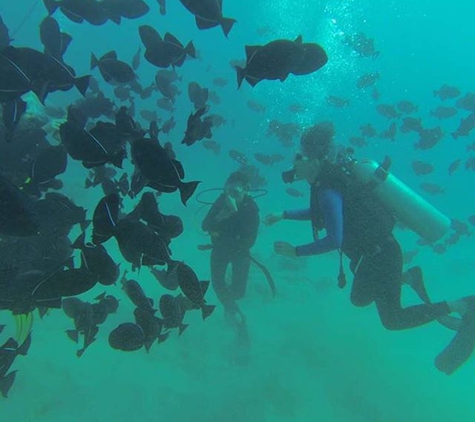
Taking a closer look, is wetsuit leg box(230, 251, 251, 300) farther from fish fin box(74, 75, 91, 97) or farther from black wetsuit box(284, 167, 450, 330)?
fish fin box(74, 75, 91, 97)

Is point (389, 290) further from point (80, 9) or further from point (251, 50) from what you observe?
point (80, 9)

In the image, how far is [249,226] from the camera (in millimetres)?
7996

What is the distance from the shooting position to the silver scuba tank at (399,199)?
239 inches

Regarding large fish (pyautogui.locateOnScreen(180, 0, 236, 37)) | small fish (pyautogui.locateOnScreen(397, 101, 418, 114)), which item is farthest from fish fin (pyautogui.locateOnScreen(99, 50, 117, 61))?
small fish (pyautogui.locateOnScreen(397, 101, 418, 114))

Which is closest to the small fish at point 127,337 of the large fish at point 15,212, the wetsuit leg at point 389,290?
the large fish at point 15,212

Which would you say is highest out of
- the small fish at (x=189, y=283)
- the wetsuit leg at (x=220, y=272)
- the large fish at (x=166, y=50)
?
the large fish at (x=166, y=50)

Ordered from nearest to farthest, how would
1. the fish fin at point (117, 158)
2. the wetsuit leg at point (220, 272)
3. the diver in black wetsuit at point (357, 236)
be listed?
the fish fin at point (117, 158) → the diver in black wetsuit at point (357, 236) → the wetsuit leg at point (220, 272)

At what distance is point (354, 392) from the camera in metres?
8.94

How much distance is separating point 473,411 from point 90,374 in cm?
921

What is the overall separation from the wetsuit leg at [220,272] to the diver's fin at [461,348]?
4.25 metres

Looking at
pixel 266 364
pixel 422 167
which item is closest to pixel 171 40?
pixel 266 364

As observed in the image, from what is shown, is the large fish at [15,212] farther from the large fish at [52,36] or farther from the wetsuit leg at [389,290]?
the wetsuit leg at [389,290]

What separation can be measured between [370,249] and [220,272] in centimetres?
344

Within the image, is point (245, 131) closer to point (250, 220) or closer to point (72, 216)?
point (250, 220)
